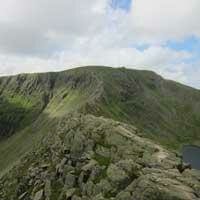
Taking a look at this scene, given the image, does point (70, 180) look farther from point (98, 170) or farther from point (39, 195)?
point (39, 195)

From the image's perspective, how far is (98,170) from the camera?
5044cm

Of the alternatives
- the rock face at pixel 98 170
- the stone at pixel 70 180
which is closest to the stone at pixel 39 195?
the rock face at pixel 98 170

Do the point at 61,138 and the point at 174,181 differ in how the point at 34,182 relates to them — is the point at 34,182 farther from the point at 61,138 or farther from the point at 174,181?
the point at 174,181

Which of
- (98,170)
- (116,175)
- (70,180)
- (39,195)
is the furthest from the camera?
(39,195)

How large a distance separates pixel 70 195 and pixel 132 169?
916 cm

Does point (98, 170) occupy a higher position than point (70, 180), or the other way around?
point (98, 170)

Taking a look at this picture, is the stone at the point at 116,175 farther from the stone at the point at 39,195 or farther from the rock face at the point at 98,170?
the stone at the point at 39,195

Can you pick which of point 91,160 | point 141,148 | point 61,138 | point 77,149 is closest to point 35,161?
point 61,138

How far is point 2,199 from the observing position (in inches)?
2510

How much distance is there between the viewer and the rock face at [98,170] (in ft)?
138

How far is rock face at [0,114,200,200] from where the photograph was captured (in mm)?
42062

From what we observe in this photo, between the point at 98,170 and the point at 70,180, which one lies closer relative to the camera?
the point at 98,170

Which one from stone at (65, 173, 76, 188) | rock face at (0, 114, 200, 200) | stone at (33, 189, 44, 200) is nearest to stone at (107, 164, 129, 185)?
rock face at (0, 114, 200, 200)

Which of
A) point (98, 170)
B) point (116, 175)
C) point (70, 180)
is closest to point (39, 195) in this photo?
point (70, 180)
